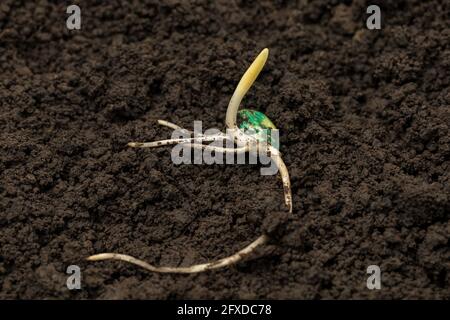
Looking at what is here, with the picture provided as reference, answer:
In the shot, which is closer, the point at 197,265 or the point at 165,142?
the point at 197,265

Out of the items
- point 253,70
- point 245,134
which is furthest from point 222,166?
point 253,70

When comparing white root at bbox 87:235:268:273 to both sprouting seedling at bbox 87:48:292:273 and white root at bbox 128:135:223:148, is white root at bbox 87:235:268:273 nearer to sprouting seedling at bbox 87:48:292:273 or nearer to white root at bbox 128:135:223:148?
sprouting seedling at bbox 87:48:292:273

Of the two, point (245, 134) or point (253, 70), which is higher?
point (253, 70)

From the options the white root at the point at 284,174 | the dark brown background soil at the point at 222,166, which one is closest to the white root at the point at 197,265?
the dark brown background soil at the point at 222,166

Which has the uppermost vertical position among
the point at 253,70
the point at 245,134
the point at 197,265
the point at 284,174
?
the point at 253,70

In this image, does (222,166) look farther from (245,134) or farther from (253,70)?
(253,70)

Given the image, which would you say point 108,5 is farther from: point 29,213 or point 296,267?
point 296,267
